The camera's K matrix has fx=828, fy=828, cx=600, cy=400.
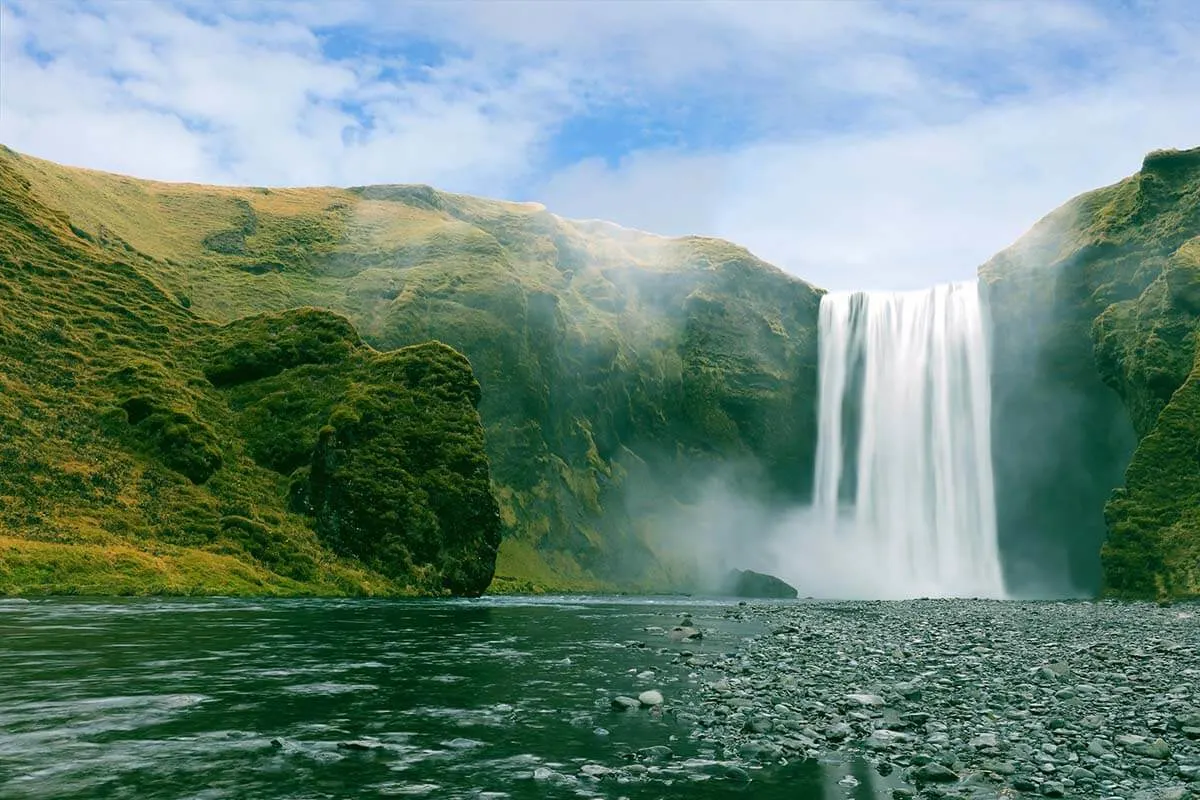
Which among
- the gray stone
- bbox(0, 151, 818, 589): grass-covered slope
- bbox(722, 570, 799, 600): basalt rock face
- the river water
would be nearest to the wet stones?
the river water

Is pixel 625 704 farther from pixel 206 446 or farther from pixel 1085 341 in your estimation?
pixel 1085 341

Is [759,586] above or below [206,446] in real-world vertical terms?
below

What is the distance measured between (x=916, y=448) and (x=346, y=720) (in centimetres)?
10938

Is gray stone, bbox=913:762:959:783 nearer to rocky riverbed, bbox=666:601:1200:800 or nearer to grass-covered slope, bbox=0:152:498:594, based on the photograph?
rocky riverbed, bbox=666:601:1200:800

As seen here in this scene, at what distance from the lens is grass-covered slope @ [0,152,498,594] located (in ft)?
186

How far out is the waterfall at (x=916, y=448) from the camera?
107 meters

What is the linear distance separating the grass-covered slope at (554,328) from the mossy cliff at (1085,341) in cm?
3366

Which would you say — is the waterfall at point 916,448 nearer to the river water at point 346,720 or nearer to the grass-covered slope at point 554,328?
the grass-covered slope at point 554,328

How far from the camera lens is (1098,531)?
10331cm

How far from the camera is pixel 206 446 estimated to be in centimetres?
7075

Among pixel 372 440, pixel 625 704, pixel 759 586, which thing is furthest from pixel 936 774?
pixel 759 586

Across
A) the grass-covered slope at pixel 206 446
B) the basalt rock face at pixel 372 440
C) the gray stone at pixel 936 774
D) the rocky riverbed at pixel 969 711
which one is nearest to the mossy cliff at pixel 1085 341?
the basalt rock face at pixel 372 440

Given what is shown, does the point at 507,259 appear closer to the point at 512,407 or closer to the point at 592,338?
the point at 592,338

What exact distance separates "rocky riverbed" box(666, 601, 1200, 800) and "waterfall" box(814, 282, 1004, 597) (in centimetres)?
8345
